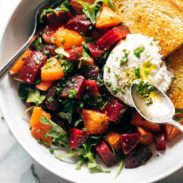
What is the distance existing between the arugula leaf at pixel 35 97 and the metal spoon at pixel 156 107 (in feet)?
1.67

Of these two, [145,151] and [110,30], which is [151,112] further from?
[110,30]

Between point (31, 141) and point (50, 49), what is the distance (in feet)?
1.73

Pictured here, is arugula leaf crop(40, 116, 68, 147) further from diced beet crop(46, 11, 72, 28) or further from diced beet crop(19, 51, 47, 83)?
diced beet crop(46, 11, 72, 28)

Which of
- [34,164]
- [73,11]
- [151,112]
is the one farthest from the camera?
[34,164]

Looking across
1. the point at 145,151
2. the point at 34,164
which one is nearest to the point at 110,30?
the point at 145,151

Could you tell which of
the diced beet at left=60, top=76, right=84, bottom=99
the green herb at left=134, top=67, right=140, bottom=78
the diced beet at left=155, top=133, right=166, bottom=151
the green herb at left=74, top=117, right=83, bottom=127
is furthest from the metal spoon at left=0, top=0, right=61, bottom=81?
the diced beet at left=155, top=133, right=166, bottom=151

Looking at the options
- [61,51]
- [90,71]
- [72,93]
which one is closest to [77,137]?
[72,93]

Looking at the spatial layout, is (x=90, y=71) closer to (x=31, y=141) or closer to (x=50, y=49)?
(x=50, y=49)

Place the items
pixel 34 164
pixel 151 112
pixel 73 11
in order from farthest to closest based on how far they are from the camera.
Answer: pixel 34 164
pixel 73 11
pixel 151 112

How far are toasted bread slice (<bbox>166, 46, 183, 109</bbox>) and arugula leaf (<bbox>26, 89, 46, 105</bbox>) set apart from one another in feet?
2.35

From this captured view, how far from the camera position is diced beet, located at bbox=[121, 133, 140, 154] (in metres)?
2.66

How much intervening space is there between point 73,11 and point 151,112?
751mm

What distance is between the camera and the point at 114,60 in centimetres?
268

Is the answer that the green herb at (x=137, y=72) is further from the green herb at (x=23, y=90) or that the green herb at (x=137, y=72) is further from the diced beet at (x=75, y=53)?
the green herb at (x=23, y=90)
